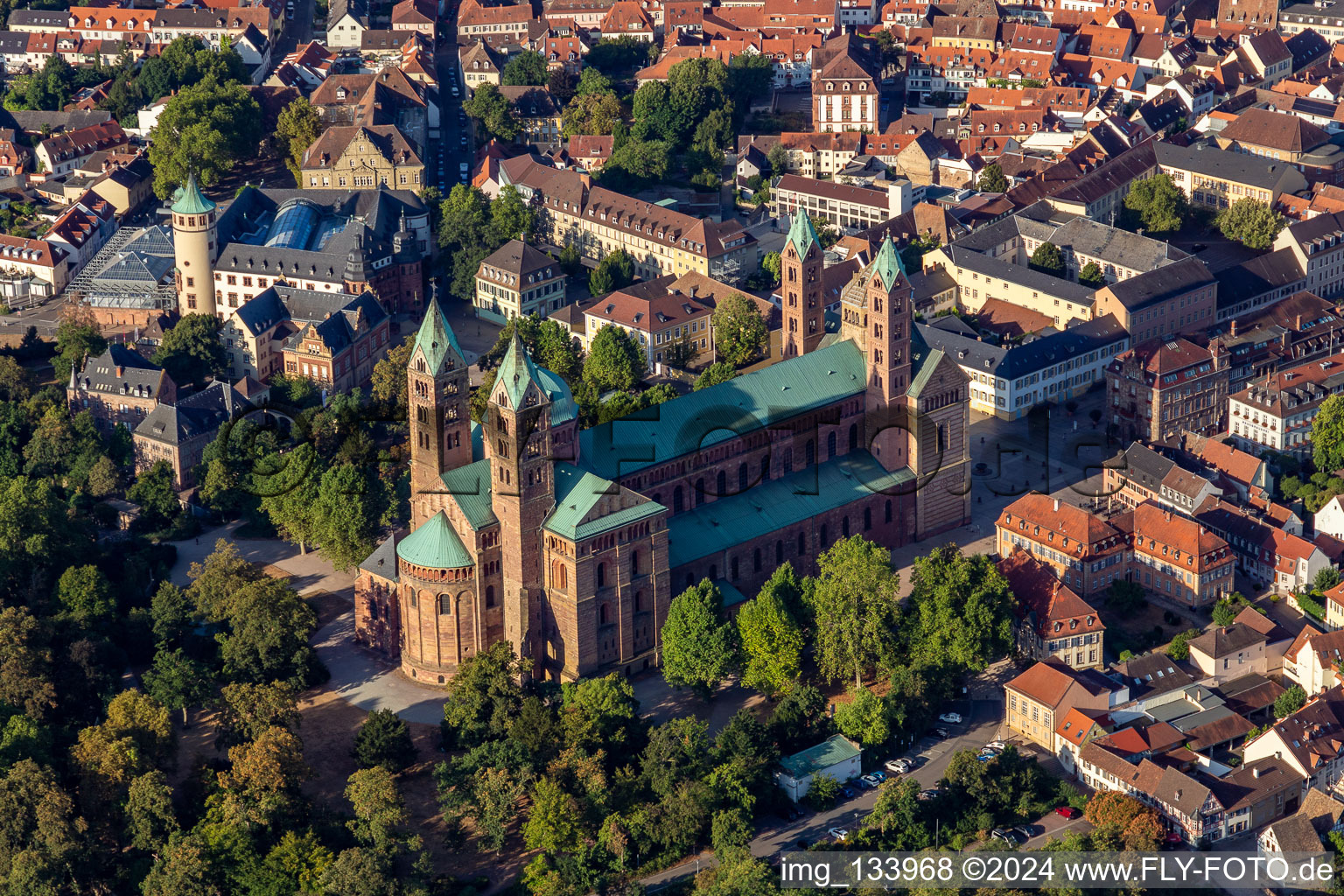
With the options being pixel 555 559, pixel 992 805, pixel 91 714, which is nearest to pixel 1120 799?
pixel 992 805

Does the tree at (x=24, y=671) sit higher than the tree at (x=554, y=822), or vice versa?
the tree at (x=24, y=671)

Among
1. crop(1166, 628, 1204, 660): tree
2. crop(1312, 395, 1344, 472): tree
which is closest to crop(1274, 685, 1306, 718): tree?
crop(1166, 628, 1204, 660): tree

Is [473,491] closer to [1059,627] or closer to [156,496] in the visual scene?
[156,496]

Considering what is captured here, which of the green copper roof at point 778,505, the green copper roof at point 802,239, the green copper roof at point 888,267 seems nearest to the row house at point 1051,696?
the green copper roof at point 778,505

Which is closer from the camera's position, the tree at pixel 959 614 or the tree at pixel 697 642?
the tree at pixel 697 642

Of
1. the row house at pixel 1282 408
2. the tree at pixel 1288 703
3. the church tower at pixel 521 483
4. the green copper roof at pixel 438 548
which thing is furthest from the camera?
the row house at pixel 1282 408

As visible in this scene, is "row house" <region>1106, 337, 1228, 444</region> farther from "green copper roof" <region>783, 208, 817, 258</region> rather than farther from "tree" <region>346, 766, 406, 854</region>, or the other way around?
"tree" <region>346, 766, 406, 854</region>

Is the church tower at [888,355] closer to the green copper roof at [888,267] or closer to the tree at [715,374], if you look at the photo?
the green copper roof at [888,267]

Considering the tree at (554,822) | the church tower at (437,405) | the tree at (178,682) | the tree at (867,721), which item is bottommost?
the tree at (554,822)
